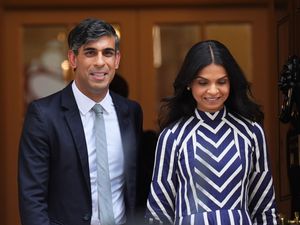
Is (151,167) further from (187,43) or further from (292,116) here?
(187,43)

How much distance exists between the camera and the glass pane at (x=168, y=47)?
6.05m

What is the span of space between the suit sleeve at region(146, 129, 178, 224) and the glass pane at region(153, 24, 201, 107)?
2464mm

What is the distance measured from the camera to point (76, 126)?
148 inches

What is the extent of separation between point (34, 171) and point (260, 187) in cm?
97

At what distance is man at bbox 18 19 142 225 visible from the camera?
3701 millimetres

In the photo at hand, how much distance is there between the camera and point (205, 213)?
3.46m

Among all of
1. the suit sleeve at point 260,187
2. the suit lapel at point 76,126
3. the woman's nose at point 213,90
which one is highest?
the woman's nose at point 213,90

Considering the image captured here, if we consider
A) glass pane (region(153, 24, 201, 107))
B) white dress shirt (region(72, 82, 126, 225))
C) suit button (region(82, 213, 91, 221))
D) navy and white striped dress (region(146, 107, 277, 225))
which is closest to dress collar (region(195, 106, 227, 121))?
navy and white striped dress (region(146, 107, 277, 225))

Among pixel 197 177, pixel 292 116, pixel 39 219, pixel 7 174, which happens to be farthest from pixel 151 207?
pixel 7 174

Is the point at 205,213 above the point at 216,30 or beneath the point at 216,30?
beneath

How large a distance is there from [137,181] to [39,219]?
1.72ft

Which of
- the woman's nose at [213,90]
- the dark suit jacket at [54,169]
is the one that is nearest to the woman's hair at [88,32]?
the dark suit jacket at [54,169]

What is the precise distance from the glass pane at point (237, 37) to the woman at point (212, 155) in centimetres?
241

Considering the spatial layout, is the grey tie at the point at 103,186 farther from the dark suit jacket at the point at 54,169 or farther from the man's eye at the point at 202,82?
the man's eye at the point at 202,82
